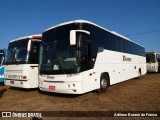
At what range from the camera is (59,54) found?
7.61 meters

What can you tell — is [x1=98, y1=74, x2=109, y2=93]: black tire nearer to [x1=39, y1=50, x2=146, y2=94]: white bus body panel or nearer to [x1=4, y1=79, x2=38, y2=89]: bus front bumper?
[x1=39, y1=50, x2=146, y2=94]: white bus body panel

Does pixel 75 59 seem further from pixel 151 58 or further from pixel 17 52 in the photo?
pixel 151 58

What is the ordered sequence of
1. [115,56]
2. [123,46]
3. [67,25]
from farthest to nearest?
[123,46], [115,56], [67,25]

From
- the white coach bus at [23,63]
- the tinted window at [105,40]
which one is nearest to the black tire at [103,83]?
the tinted window at [105,40]

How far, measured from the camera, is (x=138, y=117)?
17.9ft

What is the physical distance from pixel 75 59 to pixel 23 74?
3.80 meters

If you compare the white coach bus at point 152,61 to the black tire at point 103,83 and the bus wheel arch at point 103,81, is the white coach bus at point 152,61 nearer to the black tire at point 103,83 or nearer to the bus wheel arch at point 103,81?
the bus wheel arch at point 103,81

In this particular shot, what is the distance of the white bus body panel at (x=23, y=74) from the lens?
947 centimetres

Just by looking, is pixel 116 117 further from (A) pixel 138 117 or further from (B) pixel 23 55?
(B) pixel 23 55

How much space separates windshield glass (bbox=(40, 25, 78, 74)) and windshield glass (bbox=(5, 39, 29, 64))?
1.70 metres

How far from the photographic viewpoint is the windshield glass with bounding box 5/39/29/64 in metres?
9.73

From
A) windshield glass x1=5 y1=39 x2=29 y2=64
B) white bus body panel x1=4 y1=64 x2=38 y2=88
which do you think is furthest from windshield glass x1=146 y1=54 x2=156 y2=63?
windshield glass x1=5 y1=39 x2=29 y2=64

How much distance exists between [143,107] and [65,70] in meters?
3.38

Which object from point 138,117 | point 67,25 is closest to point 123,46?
point 67,25
